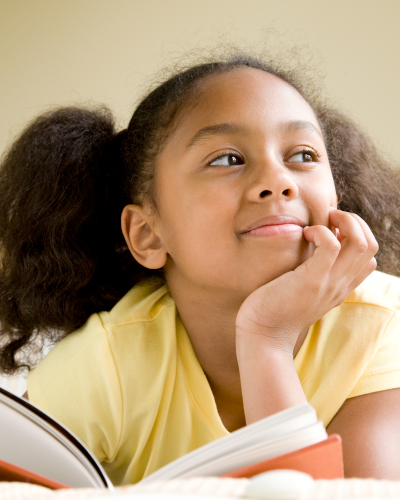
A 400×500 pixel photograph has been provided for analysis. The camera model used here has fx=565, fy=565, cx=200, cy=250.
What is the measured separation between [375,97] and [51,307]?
1184 mm

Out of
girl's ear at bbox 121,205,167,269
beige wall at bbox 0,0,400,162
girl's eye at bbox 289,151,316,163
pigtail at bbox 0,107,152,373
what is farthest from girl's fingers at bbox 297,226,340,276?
beige wall at bbox 0,0,400,162


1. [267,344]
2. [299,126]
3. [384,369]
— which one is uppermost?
[299,126]

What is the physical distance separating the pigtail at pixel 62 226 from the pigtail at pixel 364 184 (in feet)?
1.37

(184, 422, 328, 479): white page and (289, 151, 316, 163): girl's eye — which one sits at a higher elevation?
(289, 151, 316, 163): girl's eye

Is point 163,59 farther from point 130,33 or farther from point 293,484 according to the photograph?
point 293,484

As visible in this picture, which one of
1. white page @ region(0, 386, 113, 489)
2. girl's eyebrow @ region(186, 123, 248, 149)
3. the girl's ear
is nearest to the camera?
white page @ region(0, 386, 113, 489)

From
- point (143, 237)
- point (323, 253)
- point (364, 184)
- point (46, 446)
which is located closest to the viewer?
point (46, 446)

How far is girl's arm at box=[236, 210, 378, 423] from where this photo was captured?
0.69 metres

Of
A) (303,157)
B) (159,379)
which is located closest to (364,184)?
(303,157)

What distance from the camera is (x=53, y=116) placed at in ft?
3.43

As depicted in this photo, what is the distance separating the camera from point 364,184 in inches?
44.3

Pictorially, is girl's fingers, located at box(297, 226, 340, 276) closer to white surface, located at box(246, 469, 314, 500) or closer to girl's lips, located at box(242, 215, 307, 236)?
girl's lips, located at box(242, 215, 307, 236)

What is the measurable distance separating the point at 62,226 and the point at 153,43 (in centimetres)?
102

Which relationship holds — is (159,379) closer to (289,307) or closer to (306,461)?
(289,307)
